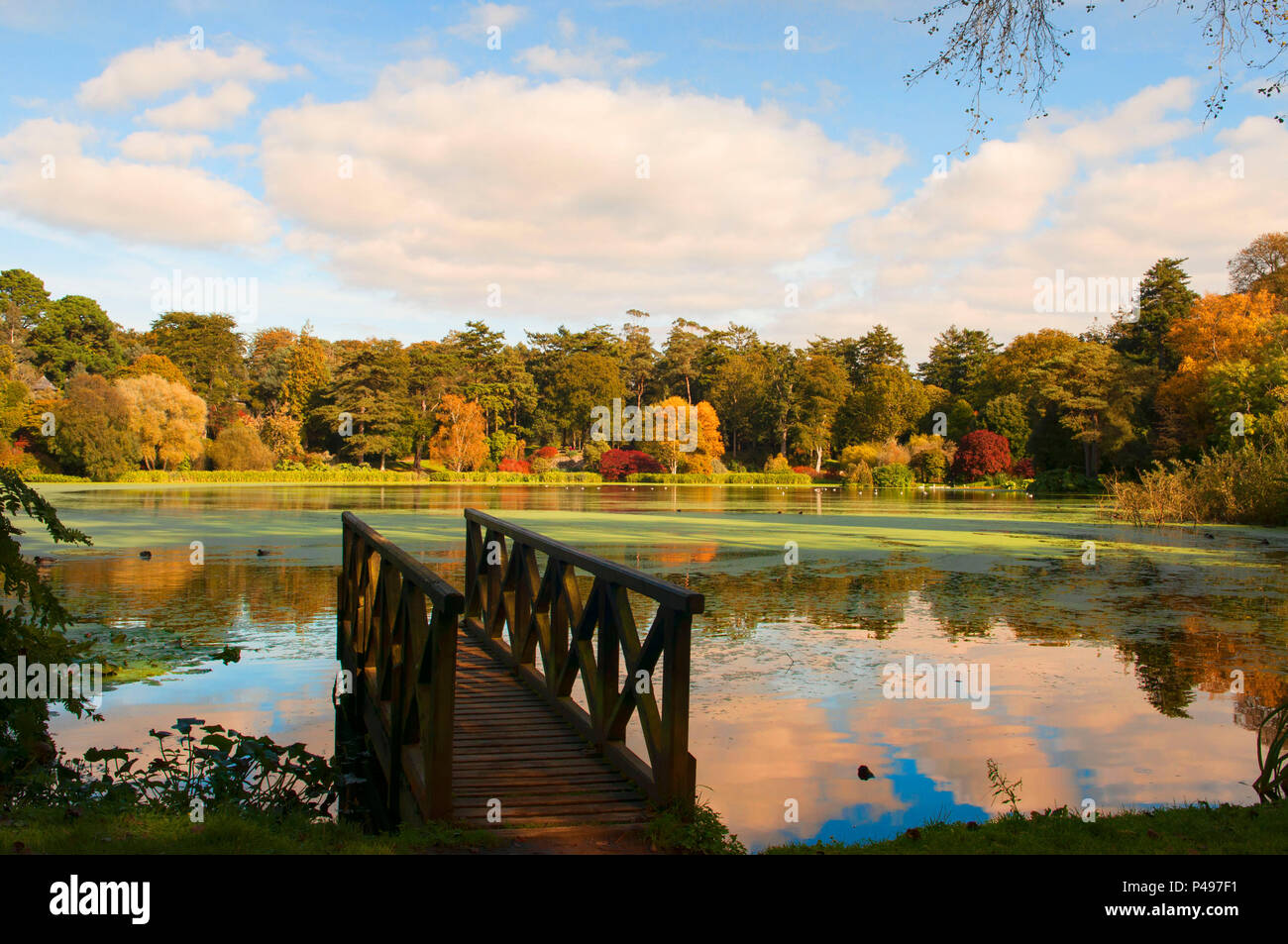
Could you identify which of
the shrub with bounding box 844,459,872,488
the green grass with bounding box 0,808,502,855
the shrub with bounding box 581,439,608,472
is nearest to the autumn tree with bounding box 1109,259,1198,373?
the shrub with bounding box 844,459,872,488

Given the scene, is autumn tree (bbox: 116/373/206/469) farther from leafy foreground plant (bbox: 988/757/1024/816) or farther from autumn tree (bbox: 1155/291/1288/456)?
leafy foreground plant (bbox: 988/757/1024/816)

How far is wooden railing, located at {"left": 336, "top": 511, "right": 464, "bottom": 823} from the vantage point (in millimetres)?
4008

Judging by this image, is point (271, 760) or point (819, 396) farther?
point (819, 396)

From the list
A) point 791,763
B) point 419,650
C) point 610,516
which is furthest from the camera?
point 610,516

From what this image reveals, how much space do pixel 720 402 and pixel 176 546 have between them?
60527 mm

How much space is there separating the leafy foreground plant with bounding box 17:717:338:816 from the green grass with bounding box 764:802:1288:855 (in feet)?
8.69

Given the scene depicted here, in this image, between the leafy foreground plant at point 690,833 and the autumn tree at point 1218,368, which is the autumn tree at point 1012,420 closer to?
the autumn tree at point 1218,368

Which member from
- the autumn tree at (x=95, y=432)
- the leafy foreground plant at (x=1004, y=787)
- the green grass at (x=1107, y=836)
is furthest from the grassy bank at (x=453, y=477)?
the green grass at (x=1107, y=836)

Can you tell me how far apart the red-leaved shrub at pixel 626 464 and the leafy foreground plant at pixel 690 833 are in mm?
64704

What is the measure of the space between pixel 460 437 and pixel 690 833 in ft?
214

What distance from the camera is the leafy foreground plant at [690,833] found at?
3801mm

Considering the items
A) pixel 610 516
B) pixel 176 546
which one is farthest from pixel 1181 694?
pixel 610 516
